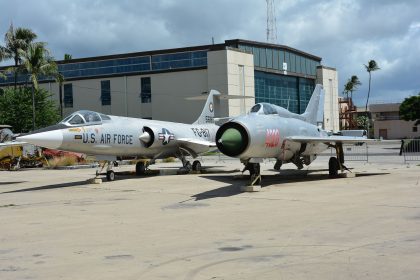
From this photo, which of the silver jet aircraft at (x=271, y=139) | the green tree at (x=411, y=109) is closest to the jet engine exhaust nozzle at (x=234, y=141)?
the silver jet aircraft at (x=271, y=139)

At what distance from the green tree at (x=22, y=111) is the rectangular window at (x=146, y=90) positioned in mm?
10236

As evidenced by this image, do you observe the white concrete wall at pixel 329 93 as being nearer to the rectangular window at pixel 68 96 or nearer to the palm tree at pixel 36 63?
the rectangular window at pixel 68 96

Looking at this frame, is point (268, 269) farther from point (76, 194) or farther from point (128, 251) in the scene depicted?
point (76, 194)

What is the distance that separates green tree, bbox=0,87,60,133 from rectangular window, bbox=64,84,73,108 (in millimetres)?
9599

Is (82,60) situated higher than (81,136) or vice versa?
(82,60)

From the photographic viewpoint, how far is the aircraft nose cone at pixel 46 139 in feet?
55.3

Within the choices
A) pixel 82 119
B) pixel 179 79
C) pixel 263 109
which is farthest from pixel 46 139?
pixel 179 79

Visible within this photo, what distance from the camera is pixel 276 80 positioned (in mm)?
60531

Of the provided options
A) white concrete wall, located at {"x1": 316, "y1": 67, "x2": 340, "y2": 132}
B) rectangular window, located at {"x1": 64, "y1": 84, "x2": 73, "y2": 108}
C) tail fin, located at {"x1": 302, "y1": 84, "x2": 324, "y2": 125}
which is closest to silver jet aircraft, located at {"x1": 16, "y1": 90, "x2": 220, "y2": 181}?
tail fin, located at {"x1": 302, "y1": 84, "x2": 324, "y2": 125}

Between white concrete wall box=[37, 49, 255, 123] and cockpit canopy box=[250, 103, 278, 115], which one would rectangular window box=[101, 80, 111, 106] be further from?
cockpit canopy box=[250, 103, 278, 115]

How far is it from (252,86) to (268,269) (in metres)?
49.4

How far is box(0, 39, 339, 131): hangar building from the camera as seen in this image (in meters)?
52.2

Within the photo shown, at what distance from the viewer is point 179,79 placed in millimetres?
54281

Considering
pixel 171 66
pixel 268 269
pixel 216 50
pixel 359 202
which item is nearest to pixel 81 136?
pixel 359 202
